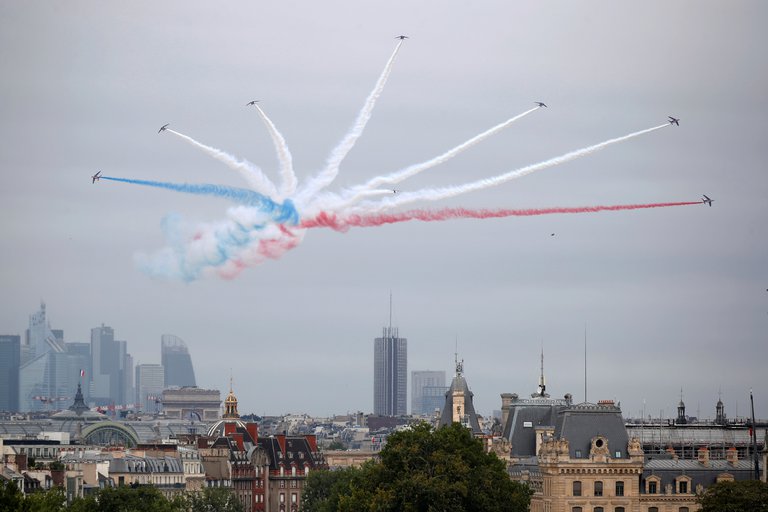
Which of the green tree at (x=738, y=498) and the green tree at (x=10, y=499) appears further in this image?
the green tree at (x=738, y=498)

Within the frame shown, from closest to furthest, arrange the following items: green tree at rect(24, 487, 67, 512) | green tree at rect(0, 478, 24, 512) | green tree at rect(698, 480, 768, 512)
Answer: green tree at rect(0, 478, 24, 512), green tree at rect(698, 480, 768, 512), green tree at rect(24, 487, 67, 512)

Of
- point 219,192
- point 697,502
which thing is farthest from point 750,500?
point 219,192

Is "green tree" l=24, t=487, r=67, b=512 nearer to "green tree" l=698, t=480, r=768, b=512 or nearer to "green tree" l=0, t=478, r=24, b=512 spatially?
"green tree" l=0, t=478, r=24, b=512

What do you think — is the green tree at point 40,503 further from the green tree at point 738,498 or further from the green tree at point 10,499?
the green tree at point 738,498

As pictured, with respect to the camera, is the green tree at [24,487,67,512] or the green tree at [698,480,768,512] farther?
the green tree at [24,487,67,512]

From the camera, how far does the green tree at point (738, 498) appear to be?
184 metres

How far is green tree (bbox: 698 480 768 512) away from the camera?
183625 mm

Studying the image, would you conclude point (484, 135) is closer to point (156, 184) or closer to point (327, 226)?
point (327, 226)

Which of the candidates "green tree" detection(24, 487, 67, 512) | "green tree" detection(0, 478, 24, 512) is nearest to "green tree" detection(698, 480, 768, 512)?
"green tree" detection(24, 487, 67, 512)

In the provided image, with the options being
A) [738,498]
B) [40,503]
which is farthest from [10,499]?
[738,498]

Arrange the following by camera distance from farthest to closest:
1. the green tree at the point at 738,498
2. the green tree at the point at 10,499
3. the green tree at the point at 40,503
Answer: the green tree at the point at 40,503 < the green tree at the point at 738,498 < the green tree at the point at 10,499

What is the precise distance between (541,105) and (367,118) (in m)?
17.6

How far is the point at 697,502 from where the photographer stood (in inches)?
7662

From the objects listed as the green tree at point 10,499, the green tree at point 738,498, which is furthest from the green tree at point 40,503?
the green tree at point 738,498
